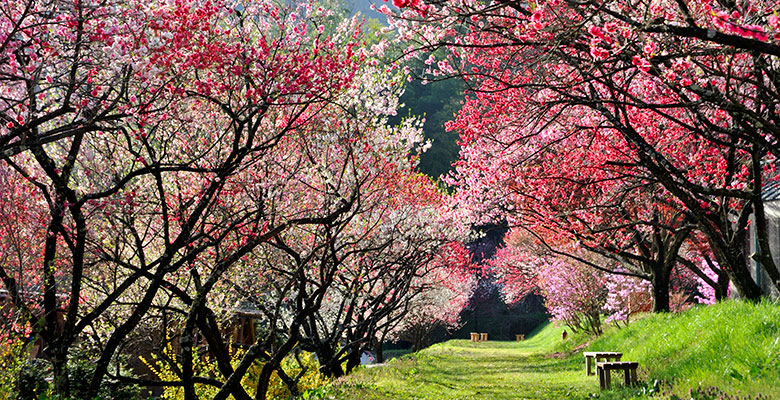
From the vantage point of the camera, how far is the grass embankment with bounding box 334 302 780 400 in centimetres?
744

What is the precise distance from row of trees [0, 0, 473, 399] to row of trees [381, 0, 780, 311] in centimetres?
184

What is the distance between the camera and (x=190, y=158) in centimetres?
939

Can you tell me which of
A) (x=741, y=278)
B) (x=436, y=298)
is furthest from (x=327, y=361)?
(x=436, y=298)

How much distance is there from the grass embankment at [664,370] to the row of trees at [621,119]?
0.86m

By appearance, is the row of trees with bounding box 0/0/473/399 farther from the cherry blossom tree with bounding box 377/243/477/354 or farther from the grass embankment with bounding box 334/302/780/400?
the cherry blossom tree with bounding box 377/243/477/354

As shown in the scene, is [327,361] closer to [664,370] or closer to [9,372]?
[9,372]

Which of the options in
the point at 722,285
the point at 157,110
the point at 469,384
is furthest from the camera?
the point at 722,285

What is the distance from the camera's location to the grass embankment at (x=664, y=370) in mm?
7438

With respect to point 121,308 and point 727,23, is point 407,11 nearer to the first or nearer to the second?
point 727,23

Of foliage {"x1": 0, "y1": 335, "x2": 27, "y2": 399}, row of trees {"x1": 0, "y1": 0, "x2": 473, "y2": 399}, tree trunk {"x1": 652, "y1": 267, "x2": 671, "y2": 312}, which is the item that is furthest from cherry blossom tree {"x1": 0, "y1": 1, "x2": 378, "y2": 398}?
tree trunk {"x1": 652, "y1": 267, "x2": 671, "y2": 312}

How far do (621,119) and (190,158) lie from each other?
30.8ft

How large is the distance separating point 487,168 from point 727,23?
44.6 feet

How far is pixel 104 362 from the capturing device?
22.4 feet

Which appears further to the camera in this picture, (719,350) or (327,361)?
(327,361)
